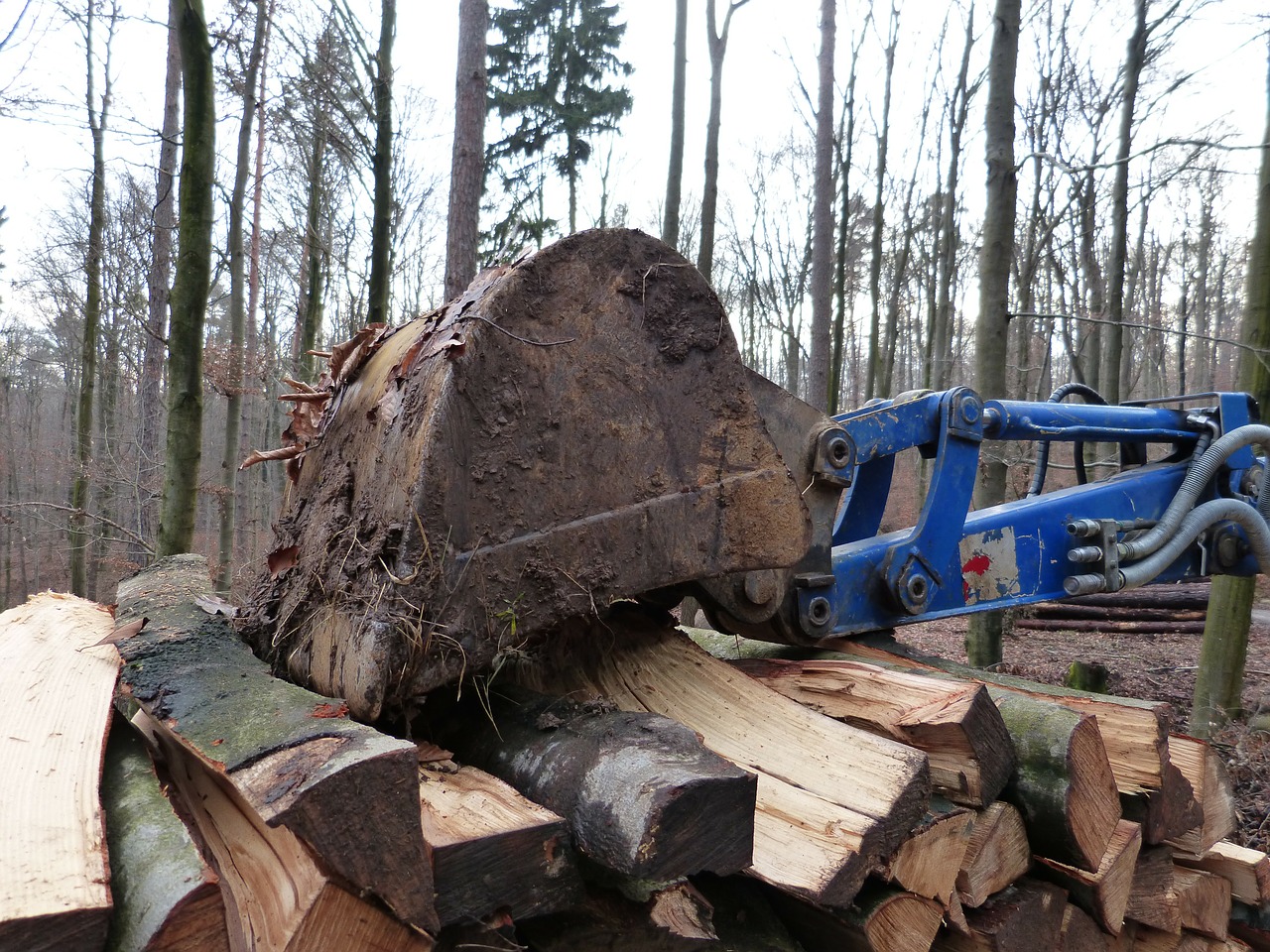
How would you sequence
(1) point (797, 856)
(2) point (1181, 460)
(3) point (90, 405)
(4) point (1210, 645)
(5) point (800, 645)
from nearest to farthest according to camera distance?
(1) point (797, 856) < (5) point (800, 645) < (2) point (1181, 460) < (4) point (1210, 645) < (3) point (90, 405)

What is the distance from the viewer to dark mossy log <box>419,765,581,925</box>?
155cm

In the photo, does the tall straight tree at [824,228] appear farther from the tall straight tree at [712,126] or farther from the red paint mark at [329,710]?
the red paint mark at [329,710]

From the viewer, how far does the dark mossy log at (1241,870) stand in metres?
3.03

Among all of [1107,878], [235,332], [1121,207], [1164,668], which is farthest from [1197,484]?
[235,332]

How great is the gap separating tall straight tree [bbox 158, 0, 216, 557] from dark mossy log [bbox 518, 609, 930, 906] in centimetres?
381

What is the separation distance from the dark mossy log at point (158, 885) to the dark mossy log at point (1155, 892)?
258cm

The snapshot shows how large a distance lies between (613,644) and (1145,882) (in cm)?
181

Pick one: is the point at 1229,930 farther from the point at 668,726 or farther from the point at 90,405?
the point at 90,405

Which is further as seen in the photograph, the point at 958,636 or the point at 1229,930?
the point at 958,636

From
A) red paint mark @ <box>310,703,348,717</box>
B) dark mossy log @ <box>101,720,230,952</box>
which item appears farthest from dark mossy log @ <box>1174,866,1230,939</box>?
dark mossy log @ <box>101,720,230,952</box>

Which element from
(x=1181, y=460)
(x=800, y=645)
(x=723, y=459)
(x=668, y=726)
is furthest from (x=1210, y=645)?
(x=668, y=726)

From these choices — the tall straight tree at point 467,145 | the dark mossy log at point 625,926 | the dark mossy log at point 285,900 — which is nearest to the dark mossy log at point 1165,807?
the dark mossy log at point 625,926

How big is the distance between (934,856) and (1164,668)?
659 cm

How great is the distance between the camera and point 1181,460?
13.7 ft
